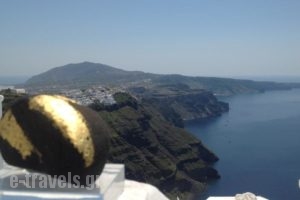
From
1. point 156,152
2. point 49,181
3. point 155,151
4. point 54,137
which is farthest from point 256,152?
point 54,137

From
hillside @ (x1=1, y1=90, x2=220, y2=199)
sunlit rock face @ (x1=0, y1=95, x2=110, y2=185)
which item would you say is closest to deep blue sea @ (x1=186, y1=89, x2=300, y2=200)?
hillside @ (x1=1, y1=90, x2=220, y2=199)

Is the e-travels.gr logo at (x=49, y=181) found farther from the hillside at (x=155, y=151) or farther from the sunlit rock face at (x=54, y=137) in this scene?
the hillside at (x=155, y=151)

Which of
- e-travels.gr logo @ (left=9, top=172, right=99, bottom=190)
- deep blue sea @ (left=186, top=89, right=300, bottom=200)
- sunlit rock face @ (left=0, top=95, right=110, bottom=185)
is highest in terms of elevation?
sunlit rock face @ (left=0, top=95, right=110, bottom=185)

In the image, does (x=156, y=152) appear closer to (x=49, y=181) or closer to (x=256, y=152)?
(x=256, y=152)

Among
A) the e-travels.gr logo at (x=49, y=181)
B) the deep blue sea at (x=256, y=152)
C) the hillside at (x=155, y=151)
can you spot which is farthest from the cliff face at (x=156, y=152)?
the e-travels.gr logo at (x=49, y=181)

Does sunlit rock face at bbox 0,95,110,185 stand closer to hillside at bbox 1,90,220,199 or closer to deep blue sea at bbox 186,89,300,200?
hillside at bbox 1,90,220,199

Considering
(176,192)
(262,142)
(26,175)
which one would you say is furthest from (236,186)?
(26,175)

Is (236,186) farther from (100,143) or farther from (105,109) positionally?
(100,143)
